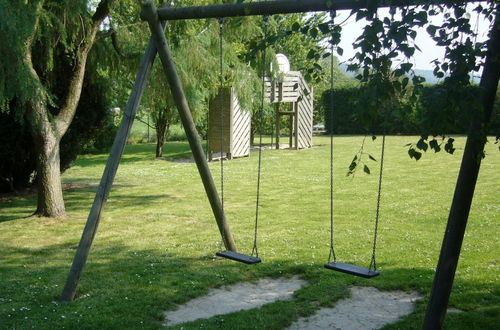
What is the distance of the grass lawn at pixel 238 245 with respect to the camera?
15.3 ft

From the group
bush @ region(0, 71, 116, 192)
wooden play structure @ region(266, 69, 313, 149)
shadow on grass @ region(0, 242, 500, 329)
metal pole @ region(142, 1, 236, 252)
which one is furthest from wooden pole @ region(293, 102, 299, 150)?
metal pole @ region(142, 1, 236, 252)

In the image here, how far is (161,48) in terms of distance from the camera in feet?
17.6

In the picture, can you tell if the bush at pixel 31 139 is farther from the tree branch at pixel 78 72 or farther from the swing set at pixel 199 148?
the swing set at pixel 199 148

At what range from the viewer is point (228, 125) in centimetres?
1694

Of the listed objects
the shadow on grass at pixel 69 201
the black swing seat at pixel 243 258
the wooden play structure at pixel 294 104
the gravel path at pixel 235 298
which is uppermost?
the wooden play structure at pixel 294 104

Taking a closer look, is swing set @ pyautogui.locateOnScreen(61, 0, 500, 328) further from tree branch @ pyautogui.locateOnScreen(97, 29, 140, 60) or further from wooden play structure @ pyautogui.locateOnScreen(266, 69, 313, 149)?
wooden play structure @ pyautogui.locateOnScreen(266, 69, 313, 149)

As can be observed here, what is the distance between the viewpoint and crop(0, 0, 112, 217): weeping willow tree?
6496 mm

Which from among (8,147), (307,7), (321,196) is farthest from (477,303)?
(8,147)

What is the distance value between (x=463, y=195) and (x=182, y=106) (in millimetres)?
2905

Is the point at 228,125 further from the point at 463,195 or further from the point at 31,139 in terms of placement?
the point at 463,195

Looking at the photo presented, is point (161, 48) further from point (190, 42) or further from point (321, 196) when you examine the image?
point (321, 196)

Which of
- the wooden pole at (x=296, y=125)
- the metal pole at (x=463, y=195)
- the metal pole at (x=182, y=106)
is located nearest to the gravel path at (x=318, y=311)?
the metal pole at (x=463, y=195)

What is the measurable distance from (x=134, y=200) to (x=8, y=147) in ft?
7.54

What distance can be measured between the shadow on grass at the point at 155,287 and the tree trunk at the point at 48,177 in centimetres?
174
